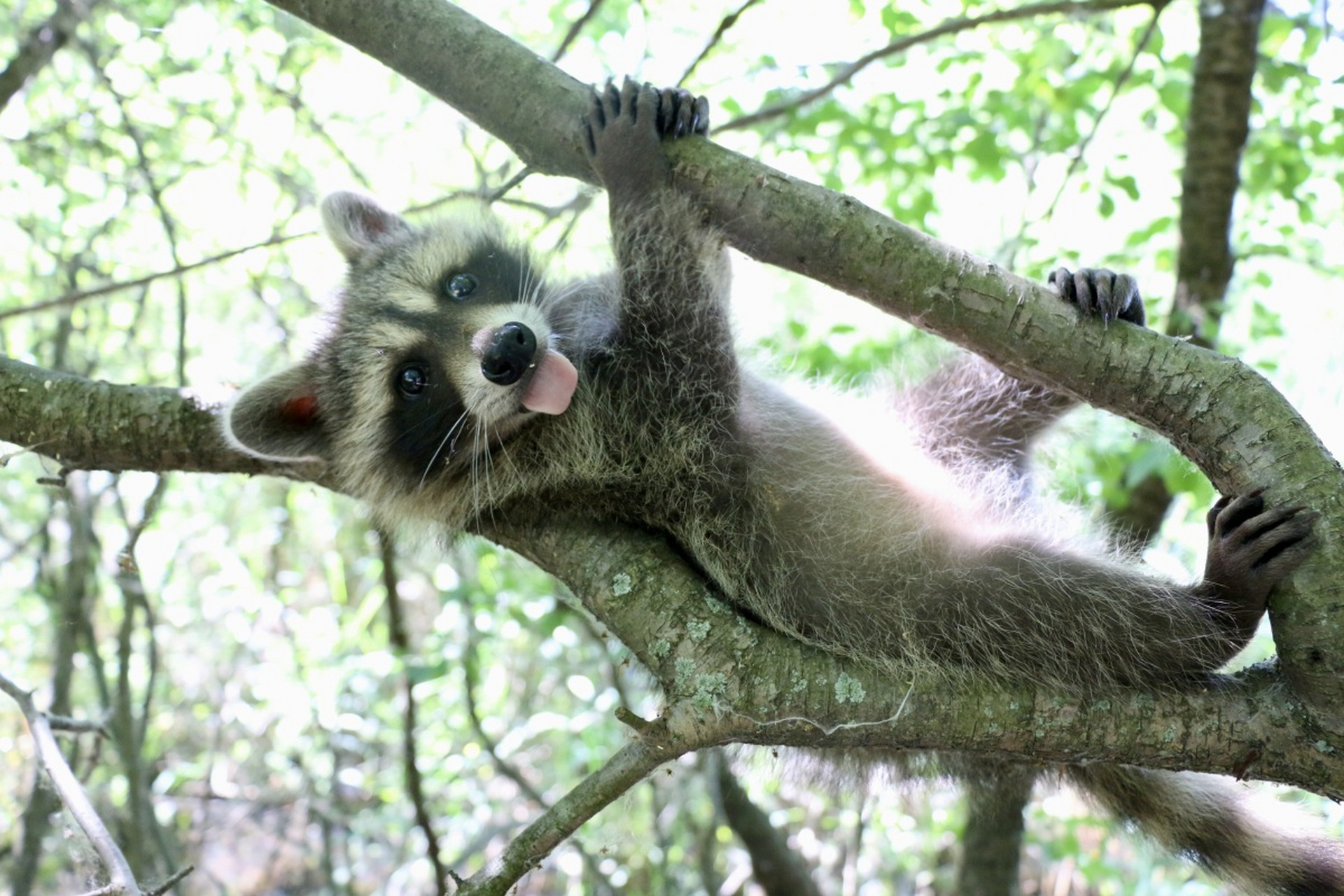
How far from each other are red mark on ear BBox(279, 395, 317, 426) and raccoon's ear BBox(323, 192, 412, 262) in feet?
1.94

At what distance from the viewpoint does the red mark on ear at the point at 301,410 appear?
3.10 metres

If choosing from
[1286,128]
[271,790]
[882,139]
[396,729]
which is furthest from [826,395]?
[271,790]

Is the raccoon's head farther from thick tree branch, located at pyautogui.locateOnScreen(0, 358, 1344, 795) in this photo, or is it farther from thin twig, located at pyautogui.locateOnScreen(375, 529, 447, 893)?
thick tree branch, located at pyautogui.locateOnScreen(0, 358, 1344, 795)

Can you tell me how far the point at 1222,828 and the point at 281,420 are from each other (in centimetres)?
296

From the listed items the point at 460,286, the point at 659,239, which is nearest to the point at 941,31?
the point at 659,239

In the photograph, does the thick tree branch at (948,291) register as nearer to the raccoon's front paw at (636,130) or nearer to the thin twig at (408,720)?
the raccoon's front paw at (636,130)

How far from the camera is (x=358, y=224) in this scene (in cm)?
353

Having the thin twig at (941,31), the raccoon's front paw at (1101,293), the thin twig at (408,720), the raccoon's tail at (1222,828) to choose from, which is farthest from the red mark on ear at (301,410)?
the raccoon's tail at (1222,828)

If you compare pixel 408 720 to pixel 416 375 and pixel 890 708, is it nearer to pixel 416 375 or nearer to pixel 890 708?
pixel 416 375

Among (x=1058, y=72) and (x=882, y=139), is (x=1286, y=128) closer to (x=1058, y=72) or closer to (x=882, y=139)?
(x=1058, y=72)

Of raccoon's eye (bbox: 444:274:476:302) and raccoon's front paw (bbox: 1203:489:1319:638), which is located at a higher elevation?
raccoon's eye (bbox: 444:274:476:302)

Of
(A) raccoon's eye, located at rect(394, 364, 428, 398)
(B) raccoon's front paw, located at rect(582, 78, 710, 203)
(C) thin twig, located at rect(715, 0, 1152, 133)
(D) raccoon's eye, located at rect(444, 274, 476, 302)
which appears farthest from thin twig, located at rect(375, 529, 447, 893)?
(C) thin twig, located at rect(715, 0, 1152, 133)

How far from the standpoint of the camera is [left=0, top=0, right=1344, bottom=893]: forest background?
12.7ft

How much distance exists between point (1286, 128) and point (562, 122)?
11.3 feet
